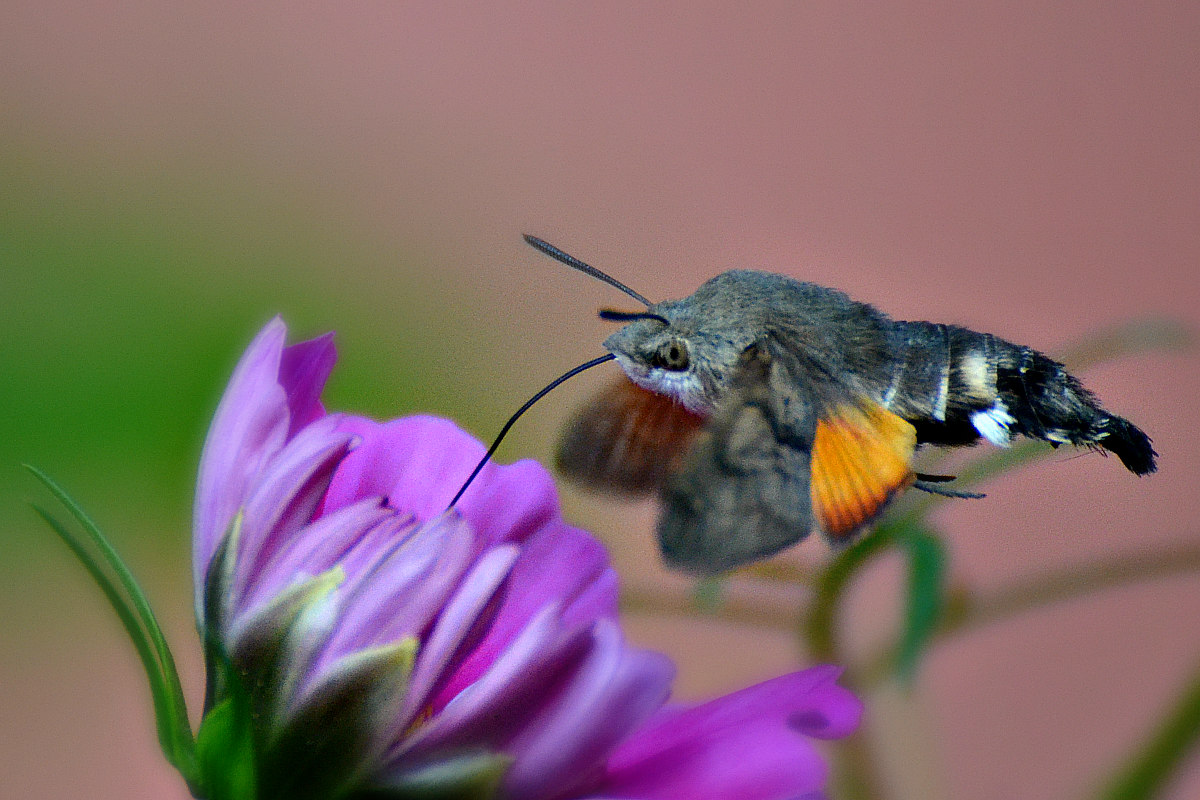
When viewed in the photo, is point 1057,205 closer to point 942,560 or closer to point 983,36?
point 983,36

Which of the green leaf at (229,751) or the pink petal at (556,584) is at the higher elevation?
the pink petal at (556,584)

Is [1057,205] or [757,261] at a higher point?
[1057,205]

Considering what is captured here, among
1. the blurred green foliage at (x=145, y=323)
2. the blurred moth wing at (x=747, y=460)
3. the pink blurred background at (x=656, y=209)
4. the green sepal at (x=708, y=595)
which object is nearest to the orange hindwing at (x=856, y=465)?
the blurred moth wing at (x=747, y=460)

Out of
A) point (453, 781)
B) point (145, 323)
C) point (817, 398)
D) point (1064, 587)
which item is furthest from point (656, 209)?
point (453, 781)

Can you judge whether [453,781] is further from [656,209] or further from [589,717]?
[656,209]

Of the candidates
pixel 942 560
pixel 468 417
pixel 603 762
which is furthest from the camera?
pixel 468 417

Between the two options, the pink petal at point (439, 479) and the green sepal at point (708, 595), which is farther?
the green sepal at point (708, 595)

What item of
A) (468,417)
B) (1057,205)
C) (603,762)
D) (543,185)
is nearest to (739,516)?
(603,762)

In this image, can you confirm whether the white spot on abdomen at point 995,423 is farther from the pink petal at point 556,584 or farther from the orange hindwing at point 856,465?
the pink petal at point 556,584
